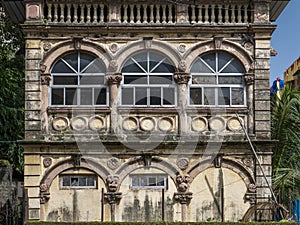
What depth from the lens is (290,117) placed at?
19.9m

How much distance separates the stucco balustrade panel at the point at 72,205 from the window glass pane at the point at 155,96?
9.81 ft

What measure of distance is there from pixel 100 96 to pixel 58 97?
1245mm

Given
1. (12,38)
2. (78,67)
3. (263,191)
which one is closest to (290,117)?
(263,191)

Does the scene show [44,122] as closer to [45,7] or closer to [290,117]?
[45,7]

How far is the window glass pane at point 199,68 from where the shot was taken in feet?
55.7

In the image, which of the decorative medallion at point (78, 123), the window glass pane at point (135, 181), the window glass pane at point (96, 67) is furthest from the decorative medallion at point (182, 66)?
the window glass pane at point (135, 181)

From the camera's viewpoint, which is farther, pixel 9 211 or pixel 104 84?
pixel 9 211

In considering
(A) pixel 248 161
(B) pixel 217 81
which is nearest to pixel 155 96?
(B) pixel 217 81

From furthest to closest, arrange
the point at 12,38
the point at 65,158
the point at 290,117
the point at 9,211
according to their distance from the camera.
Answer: the point at 12,38, the point at 290,117, the point at 9,211, the point at 65,158

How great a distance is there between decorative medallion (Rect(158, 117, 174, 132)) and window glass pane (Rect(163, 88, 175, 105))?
1.64ft

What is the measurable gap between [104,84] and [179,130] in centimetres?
261

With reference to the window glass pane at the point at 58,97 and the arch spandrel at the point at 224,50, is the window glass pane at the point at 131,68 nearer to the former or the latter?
the arch spandrel at the point at 224,50

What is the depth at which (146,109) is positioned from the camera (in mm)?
16656

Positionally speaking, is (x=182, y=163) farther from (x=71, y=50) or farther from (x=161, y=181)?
(x=71, y=50)
